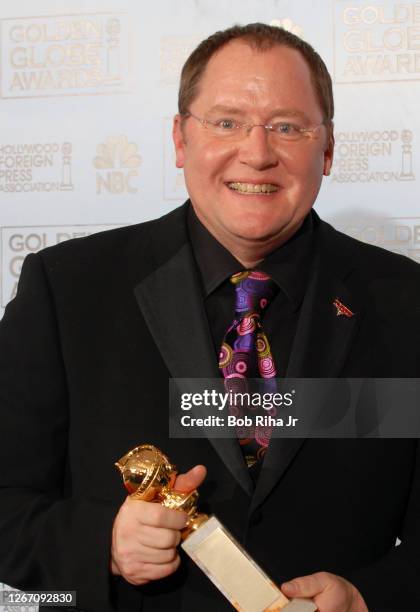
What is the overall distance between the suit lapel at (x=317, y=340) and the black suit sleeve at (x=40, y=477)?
0.78 feet

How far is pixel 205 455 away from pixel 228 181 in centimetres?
41

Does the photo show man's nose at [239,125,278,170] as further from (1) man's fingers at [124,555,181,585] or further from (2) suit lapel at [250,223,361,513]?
(1) man's fingers at [124,555,181,585]

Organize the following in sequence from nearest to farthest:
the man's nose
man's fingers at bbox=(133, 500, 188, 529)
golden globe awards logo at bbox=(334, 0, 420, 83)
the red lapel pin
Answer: man's fingers at bbox=(133, 500, 188, 529) < the man's nose < the red lapel pin < golden globe awards logo at bbox=(334, 0, 420, 83)

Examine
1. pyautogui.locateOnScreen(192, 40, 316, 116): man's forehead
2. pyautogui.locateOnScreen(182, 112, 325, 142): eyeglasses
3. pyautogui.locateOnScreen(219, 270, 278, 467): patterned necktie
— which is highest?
pyautogui.locateOnScreen(192, 40, 316, 116): man's forehead

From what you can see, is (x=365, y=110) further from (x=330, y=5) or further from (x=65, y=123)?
(x=65, y=123)

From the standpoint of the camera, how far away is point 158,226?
1.54m

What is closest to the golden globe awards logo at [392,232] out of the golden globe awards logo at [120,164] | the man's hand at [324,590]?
the golden globe awards logo at [120,164]

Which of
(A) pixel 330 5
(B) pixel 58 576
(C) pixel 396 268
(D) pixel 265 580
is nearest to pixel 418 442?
(C) pixel 396 268

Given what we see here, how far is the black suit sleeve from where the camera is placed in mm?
1259

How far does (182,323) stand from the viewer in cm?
140

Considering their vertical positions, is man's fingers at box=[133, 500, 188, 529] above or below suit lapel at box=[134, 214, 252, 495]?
below

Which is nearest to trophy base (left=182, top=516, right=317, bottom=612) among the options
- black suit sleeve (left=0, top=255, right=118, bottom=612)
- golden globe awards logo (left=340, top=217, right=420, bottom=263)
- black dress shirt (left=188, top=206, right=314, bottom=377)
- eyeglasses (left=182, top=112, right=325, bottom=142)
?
black suit sleeve (left=0, top=255, right=118, bottom=612)

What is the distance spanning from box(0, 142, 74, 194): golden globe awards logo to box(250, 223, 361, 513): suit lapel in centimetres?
81

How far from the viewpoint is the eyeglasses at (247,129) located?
1.38 m
